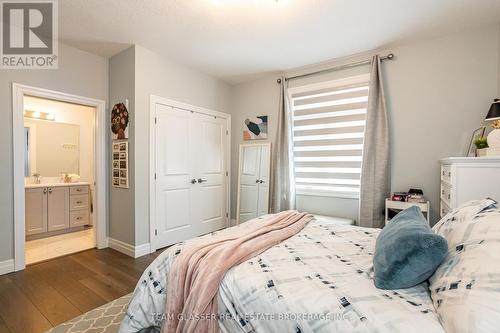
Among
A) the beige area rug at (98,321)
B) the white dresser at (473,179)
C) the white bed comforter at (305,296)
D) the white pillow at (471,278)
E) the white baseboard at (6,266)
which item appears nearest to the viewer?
the white pillow at (471,278)

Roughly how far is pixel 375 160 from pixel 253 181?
189 centimetres

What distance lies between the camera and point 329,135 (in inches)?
138

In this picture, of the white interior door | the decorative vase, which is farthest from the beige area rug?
the decorative vase

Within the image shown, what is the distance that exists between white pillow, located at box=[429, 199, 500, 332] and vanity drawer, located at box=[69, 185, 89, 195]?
4915 mm

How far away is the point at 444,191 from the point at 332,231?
4.78 ft

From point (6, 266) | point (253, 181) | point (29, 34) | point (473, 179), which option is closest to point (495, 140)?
point (473, 179)

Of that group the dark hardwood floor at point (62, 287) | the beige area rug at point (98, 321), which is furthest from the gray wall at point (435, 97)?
the dark hardwood floor at point (62, 287)

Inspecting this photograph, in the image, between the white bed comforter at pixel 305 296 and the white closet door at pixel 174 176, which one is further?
the white closet door at pixel 174 176

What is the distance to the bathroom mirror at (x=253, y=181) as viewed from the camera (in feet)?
13.2

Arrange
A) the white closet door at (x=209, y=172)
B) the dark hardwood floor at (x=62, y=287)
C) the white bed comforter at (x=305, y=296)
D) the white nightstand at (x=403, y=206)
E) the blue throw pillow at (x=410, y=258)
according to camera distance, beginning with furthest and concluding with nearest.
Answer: the white closet door at (x=209, y=172) < the white nightstand at (x=403, y=206) < the dark hardwood floor at (x=62, y=287) < the blue throw pillow at (x=410, y=258) < the white bed comforter at (x=305, y=296)

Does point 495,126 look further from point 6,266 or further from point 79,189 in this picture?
point 79,189

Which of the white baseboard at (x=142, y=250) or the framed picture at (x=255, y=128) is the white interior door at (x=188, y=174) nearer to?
the white baseboard at (x=142, y=250)

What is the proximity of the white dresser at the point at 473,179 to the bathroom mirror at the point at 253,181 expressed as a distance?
2.36m

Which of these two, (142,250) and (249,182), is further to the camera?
(249,182)
